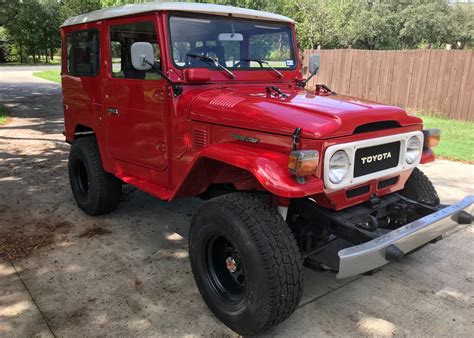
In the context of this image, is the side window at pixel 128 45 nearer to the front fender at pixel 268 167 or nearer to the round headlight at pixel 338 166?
the front fender at pixel 268 167

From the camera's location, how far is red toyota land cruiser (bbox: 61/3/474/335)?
2605 millimetres

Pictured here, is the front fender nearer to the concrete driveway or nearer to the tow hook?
the tow hook

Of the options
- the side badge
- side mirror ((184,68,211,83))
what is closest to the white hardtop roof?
side mirror ((184,68,211,83))

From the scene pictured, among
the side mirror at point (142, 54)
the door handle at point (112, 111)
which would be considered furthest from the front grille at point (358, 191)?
the door handle at point (112, 111)

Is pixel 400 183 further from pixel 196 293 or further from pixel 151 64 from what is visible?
pixel 151 64

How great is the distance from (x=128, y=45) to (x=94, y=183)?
152cm

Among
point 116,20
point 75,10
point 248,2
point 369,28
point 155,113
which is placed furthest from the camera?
point 369,28

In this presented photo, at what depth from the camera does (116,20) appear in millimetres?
3945

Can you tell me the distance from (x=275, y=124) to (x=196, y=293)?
4.86 feet

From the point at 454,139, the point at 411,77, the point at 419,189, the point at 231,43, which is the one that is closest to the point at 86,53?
the point at 231,43

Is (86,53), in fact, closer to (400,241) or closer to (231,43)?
(231,43)

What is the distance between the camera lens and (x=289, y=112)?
2848 mm

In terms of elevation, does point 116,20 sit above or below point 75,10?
below

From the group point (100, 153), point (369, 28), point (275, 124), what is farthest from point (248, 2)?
point (369, 28)
